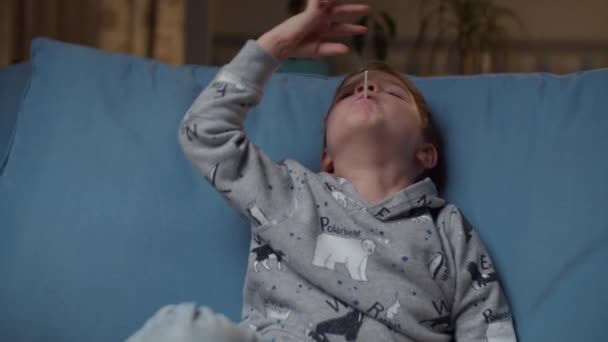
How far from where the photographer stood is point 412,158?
115cm

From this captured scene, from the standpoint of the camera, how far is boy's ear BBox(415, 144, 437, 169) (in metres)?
1.14

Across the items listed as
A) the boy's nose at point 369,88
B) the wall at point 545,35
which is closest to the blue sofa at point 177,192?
the boy's nose at point 369,88

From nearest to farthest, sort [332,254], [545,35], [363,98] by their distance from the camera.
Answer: [332,254], [363,98], [545,35]

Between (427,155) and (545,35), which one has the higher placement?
(545,35)

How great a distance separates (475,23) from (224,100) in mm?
1799

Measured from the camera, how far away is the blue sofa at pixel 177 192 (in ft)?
3.32

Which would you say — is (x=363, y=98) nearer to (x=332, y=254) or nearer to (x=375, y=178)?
(x=375, y=178)

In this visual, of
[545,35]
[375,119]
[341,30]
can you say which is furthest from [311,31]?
[545,35]

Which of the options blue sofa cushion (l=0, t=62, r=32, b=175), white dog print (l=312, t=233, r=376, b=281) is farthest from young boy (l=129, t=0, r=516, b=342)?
blue sofa cushion (l=0, t=62, r=32, b=175)

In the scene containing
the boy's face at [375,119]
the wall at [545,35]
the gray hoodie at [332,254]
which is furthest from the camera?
the wall at [545,35]

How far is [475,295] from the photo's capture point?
3.26ft

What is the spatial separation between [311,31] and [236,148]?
0.27 metres

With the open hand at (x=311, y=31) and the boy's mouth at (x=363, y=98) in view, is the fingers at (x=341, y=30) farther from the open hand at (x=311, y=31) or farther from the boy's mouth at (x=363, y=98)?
the boy's mouth at (x=363, y=98)

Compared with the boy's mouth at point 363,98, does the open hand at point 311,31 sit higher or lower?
higher
